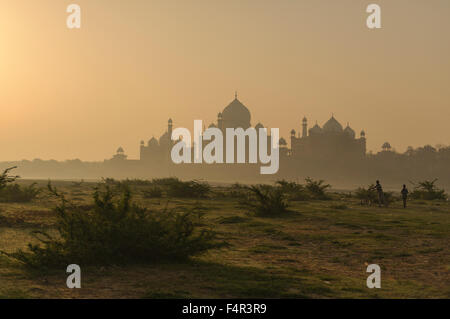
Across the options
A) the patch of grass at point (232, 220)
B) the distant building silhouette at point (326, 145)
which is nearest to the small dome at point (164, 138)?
the distant building silhouette at point (326, 145)

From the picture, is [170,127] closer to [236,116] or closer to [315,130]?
[236,116]

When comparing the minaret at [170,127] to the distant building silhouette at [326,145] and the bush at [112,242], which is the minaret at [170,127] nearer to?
the distant building silhouette at [326,145]

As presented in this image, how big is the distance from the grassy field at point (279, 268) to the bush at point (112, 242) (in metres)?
0.22

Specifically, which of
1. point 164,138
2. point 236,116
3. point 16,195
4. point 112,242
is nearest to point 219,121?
point 236,116

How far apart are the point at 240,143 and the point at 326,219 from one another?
3575 inches

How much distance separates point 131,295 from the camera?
17.9ft

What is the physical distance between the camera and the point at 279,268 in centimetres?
719

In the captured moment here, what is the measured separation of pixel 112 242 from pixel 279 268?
2.21m

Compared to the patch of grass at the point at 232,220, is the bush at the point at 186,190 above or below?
above

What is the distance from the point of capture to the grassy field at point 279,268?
568 cm

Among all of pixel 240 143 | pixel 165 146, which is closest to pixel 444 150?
pixel 240 143

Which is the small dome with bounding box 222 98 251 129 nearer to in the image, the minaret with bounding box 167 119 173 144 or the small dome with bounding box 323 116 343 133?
the minaret with bounding box 167 119 173 144

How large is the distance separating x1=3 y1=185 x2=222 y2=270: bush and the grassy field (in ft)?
0.71
